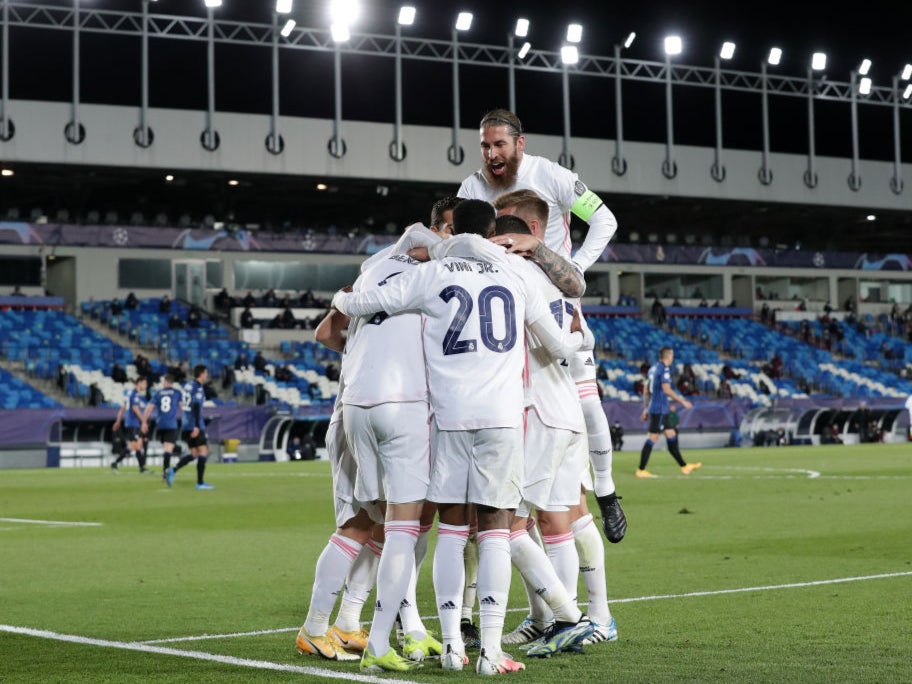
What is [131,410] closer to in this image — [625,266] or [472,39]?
[472,39]

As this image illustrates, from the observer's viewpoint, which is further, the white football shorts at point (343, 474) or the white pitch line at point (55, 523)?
the white pitch line at point (55, 523)

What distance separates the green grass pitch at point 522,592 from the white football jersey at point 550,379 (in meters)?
1.14

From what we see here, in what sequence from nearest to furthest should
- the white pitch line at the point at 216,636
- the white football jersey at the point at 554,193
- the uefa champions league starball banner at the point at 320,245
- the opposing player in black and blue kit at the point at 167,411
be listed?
1. the white pitch line at the point at 216,636
2. the white football jersey at the point at 554,193
3. the opposing player in black and blue kit at the point at 167,411
4. the uefa champions league starball banner at the point at 320,245

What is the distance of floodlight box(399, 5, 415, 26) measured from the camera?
4547 centimetres

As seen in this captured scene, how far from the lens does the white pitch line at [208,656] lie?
5.70 metres

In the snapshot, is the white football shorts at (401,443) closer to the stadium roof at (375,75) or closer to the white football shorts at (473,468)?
the white football shorts at (473,468)

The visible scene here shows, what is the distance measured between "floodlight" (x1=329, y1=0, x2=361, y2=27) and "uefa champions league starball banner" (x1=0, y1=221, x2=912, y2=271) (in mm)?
11279

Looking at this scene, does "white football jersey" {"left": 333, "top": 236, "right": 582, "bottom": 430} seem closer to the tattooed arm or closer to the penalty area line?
the tattooed arm

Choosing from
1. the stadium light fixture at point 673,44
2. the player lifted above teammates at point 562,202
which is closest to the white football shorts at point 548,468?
the player lifted above teammates at point 562,202

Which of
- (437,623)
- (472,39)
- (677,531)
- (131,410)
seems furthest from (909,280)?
(437,623)

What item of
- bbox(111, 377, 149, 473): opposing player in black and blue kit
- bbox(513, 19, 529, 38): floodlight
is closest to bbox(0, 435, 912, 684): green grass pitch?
bbox(111, 377, 149, 473): opposing player in black and blue kit

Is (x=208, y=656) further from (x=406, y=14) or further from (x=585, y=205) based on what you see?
(x=406, y=14)

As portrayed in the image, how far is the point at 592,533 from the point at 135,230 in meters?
46.3

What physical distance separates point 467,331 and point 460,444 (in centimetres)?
51
